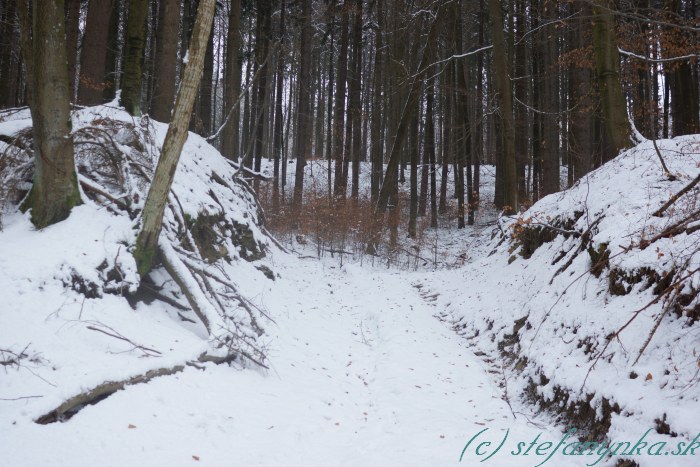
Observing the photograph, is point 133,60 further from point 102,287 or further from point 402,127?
point 402,127

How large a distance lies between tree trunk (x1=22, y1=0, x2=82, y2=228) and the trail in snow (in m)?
2.71

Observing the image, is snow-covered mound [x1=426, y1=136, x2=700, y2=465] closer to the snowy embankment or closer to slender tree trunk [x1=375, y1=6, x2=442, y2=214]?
the snowy embankment

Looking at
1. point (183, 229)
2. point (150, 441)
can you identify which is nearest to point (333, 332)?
point (183, 229)

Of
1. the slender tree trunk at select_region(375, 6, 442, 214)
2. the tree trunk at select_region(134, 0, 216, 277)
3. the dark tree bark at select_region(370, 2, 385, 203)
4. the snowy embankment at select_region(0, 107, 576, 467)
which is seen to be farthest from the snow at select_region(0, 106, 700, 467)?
the dark tree bark at select_region(370, 2, 385, 203)

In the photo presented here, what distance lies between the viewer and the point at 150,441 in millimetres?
3211

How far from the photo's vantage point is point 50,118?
4.85m

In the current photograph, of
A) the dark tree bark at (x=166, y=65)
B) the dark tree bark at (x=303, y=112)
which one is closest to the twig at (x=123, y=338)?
the dark tree bark at (x=166, y=65)

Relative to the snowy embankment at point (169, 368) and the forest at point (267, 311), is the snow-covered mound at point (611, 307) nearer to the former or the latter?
the forest at point (267, 311)

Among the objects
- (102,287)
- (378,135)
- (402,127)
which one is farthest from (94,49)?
(378,135)

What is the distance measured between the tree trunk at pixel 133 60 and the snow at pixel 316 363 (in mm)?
667

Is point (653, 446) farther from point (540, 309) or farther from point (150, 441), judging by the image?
point (150, 441)

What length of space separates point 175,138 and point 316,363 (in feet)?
11.6

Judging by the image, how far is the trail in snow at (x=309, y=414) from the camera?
10.2ft

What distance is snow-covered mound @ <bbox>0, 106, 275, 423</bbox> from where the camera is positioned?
11.6 ft
